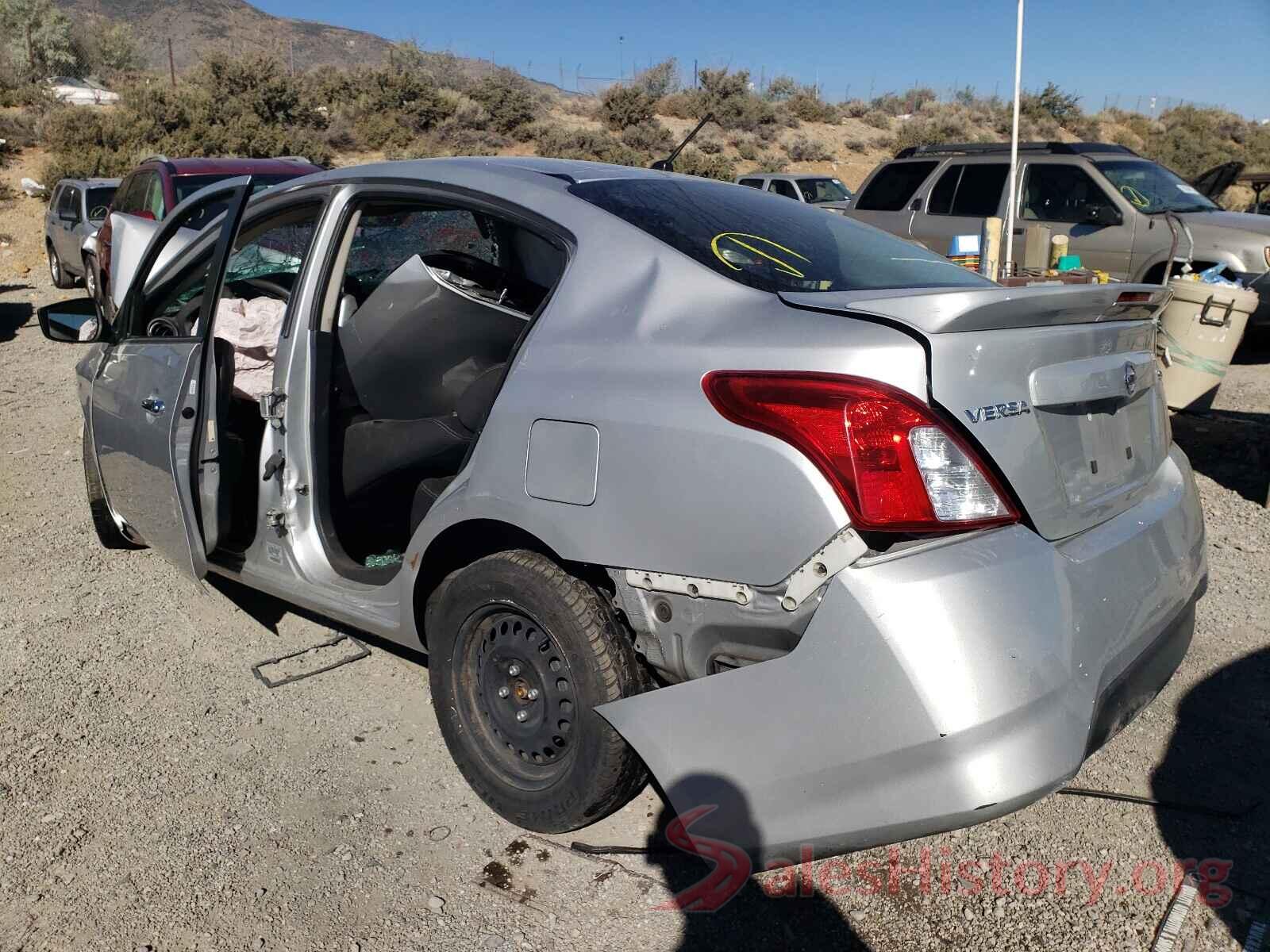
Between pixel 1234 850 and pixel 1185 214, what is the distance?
849 cm

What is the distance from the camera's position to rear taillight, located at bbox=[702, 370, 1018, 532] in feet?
6.43

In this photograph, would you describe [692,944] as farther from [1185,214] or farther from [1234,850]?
[1185,214]

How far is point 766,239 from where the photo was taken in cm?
274

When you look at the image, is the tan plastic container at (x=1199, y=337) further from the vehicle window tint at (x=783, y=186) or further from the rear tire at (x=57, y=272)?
the rear tire at (x=57, y=272)

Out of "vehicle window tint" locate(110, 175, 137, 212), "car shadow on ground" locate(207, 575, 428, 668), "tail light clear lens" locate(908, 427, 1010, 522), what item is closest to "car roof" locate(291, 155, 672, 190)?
"tail light clear lens" locate(908, 427, 1010, 522)

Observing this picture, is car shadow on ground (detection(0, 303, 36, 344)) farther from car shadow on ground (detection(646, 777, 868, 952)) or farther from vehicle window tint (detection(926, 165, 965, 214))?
car shadow on ground (detection(646, 777, 868, 952))

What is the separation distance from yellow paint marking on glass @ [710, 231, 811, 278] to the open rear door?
178 centimetres

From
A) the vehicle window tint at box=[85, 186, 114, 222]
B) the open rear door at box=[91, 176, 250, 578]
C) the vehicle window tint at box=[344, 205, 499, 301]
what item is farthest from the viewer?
the vehicle window tint at box=[85, 186, 114, 222]

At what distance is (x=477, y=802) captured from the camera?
115 inches

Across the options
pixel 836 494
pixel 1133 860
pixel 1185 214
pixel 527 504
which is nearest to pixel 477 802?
pixel 527 504

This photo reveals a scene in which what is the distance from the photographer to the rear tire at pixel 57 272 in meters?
15.2

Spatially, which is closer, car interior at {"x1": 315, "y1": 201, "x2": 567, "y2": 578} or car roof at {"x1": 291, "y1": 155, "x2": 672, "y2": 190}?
car roof at {"x1": 291, "y1": 155, "x2": 672, "y2": 190}

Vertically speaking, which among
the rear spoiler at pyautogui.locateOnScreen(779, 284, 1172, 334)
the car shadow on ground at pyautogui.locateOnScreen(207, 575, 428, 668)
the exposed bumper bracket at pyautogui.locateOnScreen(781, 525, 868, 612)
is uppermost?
the rear spoiler at pyautogui.locateOnScreen(779, 284, 1172, 334)

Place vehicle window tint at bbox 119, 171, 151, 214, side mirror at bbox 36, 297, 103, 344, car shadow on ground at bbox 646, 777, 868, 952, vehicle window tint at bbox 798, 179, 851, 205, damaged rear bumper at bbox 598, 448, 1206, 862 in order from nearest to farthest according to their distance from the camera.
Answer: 1. damaged rear bumper at bbox 598, 448, 1206, 862
2. car shadow on ground at bbox 646, 777, 868, 952
3. side mirror at bbox 36, 297, 103, 344
4. vehicle window tint at bbox 119, 171, 151, 214
5. vehicle window tint at bbox 798, 179, 851, 205
